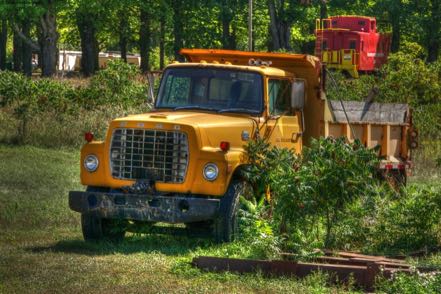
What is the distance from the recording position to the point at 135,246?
15.8m

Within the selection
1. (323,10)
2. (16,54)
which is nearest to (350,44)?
(323,10)

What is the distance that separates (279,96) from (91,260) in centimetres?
430

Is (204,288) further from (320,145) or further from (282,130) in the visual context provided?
(282,130)

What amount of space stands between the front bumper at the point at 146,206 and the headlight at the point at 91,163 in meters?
0.41

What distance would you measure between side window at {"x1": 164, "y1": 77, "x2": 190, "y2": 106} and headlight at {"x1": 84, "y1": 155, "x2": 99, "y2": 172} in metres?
1.64

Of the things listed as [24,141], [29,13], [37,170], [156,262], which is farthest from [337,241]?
[29,13]

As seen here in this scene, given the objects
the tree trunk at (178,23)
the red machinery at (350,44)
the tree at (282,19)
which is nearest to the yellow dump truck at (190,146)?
the red machinery at (350,44)

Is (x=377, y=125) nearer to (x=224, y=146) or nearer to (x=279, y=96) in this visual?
(x=279, y=96)

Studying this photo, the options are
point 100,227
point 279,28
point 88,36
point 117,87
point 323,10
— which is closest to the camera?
point 100,227

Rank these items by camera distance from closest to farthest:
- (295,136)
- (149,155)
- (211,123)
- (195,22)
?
(149,155), (211,123), (295,136), (195,22)

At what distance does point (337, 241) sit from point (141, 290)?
3.97 m

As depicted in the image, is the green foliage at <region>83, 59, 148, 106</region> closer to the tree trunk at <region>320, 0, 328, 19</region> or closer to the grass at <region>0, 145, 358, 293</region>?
the grass at <region>0, 145, 358, 293</region>

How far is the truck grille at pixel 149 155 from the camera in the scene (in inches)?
615

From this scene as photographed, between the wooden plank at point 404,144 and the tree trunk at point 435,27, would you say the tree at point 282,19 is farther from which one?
the wooden plank at point 404,144
